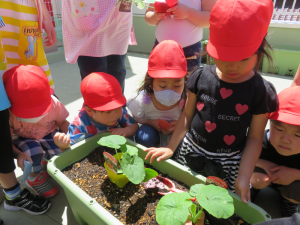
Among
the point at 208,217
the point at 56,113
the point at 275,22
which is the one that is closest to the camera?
the point at 208,217

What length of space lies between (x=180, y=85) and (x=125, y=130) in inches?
18.4

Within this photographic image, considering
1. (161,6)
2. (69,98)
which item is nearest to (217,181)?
(161,6)

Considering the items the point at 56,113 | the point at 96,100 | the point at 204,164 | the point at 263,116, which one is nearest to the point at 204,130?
the point at 204,164

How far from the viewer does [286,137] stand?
1.00 metres

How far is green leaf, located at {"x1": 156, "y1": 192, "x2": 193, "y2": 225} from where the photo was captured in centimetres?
69

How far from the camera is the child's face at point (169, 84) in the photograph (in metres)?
1.32

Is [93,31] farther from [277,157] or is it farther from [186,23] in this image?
[277,157]

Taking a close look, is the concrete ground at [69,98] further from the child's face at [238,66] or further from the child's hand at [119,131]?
the child's face at [238,66]

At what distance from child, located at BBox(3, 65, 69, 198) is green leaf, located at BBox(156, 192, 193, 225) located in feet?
2.78

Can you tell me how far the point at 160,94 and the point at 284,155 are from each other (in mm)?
771

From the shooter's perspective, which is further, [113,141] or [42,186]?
[42,186]

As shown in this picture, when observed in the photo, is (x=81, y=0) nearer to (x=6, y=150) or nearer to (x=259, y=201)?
(x=6, y=150)

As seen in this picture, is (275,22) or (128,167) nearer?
(128,167)

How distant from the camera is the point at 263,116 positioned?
100 cm
